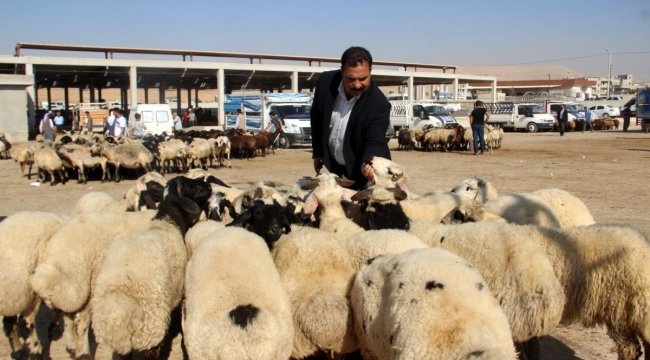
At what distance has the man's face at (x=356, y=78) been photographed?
5.03 metres

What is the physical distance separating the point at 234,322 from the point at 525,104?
4535cm

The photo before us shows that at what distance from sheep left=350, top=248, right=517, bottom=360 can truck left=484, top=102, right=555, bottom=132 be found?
4304cm

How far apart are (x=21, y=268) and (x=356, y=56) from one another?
130 inches

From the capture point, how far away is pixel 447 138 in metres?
27.7

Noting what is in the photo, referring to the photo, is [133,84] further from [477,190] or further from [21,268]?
[21,268]

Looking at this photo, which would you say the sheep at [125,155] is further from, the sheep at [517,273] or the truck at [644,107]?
the truck at [644,107]

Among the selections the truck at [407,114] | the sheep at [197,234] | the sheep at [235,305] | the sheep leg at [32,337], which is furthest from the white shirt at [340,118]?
the truck at [407,114]

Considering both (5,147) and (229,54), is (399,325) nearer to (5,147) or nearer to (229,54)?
(5,147)

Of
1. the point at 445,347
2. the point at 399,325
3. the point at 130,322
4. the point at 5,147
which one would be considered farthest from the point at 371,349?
the point at 5,147

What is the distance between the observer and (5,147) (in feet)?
84.2

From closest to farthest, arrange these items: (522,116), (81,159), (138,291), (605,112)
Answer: (138,291) < (81,159) < (522,116) < (605,112)

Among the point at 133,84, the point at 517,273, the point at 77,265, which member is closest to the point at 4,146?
the point at 133,84

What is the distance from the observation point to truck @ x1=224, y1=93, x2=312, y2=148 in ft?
99.1

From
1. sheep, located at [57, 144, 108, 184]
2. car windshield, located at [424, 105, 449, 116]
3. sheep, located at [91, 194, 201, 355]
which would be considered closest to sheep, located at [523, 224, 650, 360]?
sheep, located at [91, 194, 201, 355]
